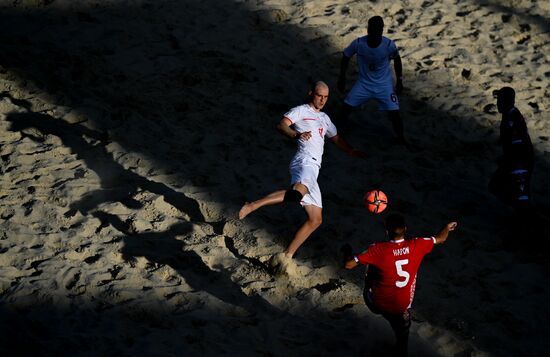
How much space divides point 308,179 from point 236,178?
67.5 inches

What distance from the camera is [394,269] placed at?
5.30 m

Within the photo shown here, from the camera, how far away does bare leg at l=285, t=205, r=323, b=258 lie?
6500 millimetres

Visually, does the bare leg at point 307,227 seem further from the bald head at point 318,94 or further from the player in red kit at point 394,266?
the player in red kit at point 394,266

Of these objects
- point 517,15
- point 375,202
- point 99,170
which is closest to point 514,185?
point 375,202

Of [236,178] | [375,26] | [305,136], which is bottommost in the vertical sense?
[236,178]

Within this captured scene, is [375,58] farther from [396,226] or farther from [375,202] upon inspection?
[396,226]

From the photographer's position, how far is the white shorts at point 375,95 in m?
8.84

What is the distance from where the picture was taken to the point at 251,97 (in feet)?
31.6

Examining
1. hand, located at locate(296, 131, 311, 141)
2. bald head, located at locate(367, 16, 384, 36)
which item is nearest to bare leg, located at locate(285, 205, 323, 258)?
hand, located at locate(296, 131, 311, 141)

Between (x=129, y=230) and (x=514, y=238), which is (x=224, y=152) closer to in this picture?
(x=129, y=230)

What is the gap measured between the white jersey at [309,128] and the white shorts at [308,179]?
2.4 inches

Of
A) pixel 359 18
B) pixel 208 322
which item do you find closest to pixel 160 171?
pixel 208 322

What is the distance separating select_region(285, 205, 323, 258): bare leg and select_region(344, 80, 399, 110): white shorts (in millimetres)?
2722

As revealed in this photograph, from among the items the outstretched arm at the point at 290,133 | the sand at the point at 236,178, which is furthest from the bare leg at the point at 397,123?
the outstretched arm at the point at 290,133
